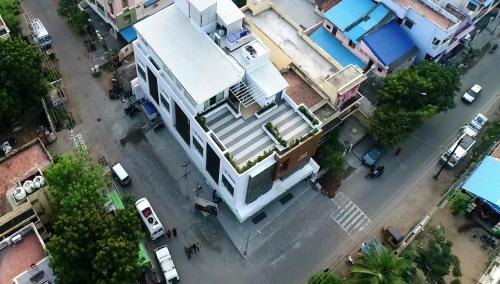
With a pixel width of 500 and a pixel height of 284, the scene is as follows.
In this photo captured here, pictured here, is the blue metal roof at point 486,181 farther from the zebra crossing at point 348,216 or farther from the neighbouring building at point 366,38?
the neighbouring building at point 366,38

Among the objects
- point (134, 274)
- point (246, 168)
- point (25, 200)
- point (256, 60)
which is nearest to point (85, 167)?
point (25, 200)

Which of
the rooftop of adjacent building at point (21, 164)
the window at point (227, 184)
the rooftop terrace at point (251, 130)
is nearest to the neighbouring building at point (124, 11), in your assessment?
the rooftop of adjacent building at point (21, 164)

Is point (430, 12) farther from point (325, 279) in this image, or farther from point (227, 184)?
point (325, 279)

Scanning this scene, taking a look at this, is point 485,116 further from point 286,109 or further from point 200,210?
point 200,210

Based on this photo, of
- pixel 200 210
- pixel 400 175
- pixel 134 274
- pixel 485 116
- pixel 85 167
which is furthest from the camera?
pixel 485 116

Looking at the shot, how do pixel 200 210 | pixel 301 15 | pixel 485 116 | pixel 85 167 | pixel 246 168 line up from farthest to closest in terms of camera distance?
pixel 301 15 < pixel 485 116 < pixel 200 210 < pixel 85 167 < pixel 246 168

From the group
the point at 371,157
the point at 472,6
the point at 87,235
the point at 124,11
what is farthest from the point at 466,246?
the point at 124,11
